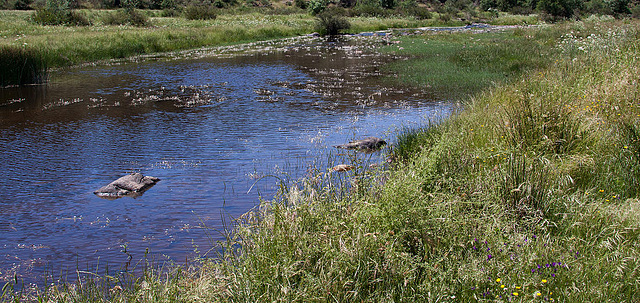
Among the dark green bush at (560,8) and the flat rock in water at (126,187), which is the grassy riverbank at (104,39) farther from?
the dark green bush at (560,8)

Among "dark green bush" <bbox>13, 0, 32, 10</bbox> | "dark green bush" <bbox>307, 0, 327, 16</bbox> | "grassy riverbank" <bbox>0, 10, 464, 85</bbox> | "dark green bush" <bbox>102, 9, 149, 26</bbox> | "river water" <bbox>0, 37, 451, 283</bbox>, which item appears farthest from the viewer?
"dark green bush" <bbox>307, 0, 327, 16</bbox>

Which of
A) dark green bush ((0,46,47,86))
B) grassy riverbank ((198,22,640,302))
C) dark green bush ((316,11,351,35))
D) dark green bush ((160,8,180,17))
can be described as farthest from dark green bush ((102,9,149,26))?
grassy riverbank ((198,22,640,302))

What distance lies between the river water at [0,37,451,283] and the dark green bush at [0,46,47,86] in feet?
3.07

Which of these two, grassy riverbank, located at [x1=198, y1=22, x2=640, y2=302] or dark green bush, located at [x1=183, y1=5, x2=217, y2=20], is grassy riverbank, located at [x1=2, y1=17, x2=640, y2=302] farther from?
dark green bush, located at [x1=183, y1=5, x2=217, y2=20]

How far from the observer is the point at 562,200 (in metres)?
4.95

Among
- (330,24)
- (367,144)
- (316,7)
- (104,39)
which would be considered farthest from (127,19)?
(367,144)

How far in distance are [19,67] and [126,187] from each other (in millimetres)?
13869

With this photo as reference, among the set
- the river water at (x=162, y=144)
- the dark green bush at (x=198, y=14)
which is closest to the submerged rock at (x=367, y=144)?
the river water at (x=162, y=144)

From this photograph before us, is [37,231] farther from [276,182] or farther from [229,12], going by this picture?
[229,12]

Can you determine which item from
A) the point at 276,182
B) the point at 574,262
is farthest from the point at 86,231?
the point at 574,262

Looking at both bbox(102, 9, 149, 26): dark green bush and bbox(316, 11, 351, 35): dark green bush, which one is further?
bbox(316, 11, 351, 35): dark green bush

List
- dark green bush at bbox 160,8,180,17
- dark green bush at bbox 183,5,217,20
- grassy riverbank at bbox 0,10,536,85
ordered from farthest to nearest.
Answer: dark green bush at bbox 160,8,180,17
dark green bush at bbox 183,5,217,20
grassy riverbank at bbox 0,10,536,85


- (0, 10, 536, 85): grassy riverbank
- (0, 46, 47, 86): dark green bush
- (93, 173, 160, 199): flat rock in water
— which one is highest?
(0, 10, 536, 85): grassy riverbank

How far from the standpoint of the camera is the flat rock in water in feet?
24.9
